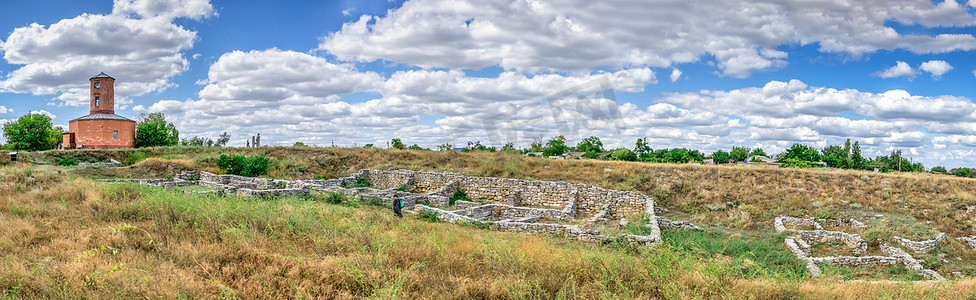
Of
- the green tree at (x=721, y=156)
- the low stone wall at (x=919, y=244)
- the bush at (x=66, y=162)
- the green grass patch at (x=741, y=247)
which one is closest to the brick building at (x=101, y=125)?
the bush at (x=66, y=162)

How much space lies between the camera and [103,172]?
60.5ft

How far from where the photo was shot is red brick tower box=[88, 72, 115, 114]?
37500 millimetres

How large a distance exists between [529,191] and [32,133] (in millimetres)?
44855

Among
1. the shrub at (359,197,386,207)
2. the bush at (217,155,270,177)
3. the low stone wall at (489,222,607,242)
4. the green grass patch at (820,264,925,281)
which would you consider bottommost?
the green grass patch at (820,264,925,281)

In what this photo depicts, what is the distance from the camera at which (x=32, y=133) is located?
131 ft

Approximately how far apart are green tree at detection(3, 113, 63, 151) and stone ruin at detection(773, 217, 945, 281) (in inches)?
2079

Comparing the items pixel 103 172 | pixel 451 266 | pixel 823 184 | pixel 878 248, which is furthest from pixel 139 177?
pixel 823 184

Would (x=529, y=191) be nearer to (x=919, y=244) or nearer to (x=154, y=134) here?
(x=919, y=244)

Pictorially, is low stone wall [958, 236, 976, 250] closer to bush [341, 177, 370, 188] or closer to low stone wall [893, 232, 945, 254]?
low stone wall [893, 232, 945, 254]

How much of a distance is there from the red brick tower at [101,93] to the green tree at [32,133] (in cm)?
718

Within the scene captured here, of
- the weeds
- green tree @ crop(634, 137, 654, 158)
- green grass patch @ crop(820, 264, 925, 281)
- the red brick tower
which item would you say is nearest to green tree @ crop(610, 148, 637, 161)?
green tree @ crop(634, 137, 654, 158)

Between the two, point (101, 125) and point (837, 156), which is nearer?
point (101, 125)

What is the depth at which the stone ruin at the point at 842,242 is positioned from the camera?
10.7 metres

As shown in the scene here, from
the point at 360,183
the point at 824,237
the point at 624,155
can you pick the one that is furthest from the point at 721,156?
the point at 360,183
